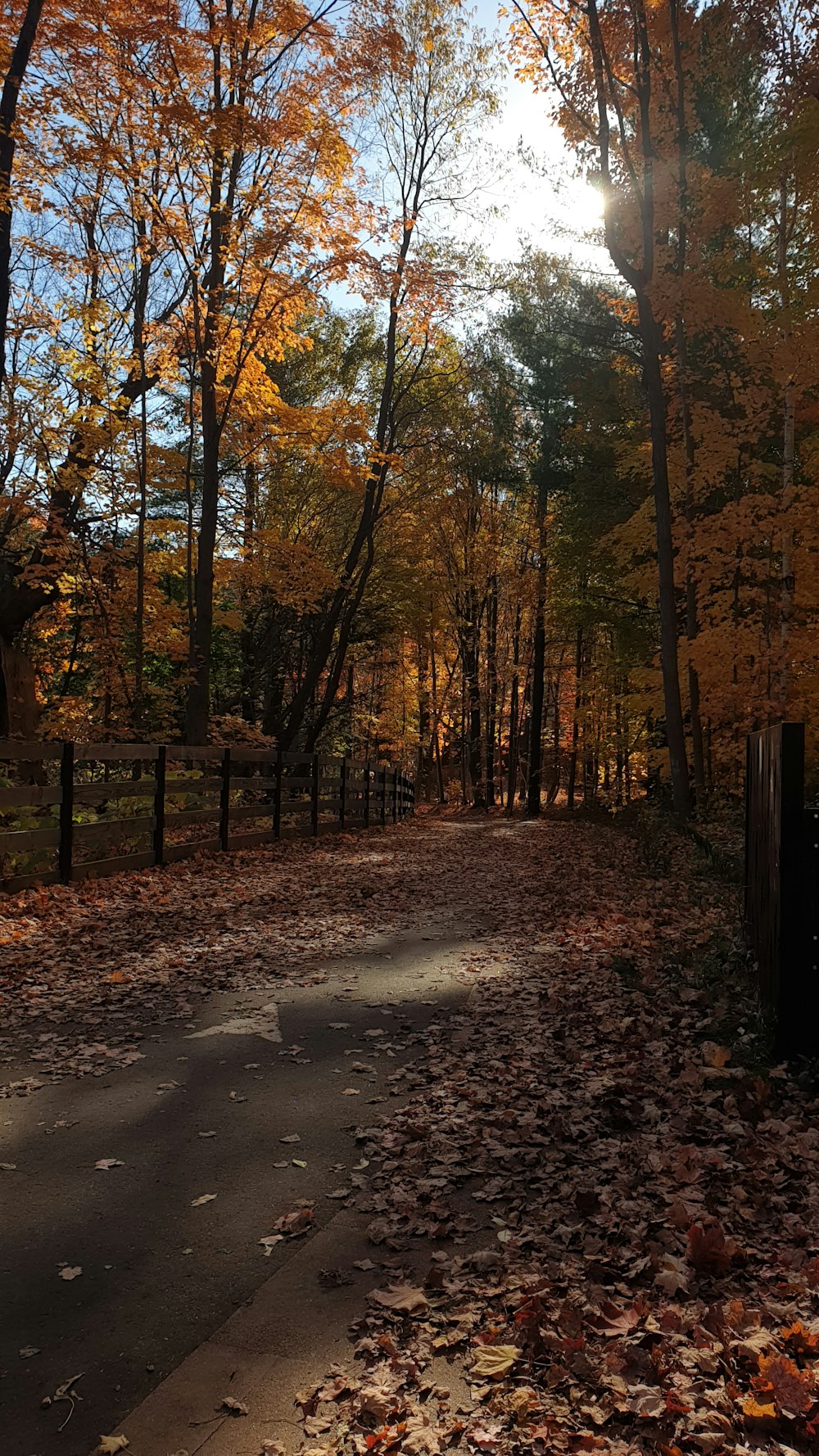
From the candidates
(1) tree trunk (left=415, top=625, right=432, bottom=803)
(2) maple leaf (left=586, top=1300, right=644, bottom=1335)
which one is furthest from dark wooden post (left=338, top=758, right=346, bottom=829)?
(2) maple leaf (left=586, top=1300, right=644, bottom=1335)

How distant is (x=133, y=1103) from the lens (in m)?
4.35

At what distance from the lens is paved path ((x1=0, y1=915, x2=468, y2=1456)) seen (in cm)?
259

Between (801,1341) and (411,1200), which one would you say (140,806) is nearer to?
(411,1200)

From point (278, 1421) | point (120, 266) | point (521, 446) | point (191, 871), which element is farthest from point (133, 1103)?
point (521, 446)

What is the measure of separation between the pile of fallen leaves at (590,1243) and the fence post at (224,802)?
25.1ft

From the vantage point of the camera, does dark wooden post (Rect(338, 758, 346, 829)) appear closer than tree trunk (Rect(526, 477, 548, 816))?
Yes

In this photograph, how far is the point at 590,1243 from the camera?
3.11m

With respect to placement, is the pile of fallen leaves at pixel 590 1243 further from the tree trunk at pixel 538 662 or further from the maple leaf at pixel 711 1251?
the tree trunk at pixel 538 662

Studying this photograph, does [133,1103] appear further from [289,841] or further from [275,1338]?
[289,841]

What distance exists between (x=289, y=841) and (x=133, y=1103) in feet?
35.3

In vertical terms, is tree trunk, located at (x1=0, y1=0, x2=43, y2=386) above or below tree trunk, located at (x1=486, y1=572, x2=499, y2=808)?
above

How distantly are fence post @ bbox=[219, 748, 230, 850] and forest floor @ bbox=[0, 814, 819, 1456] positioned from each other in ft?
18.4

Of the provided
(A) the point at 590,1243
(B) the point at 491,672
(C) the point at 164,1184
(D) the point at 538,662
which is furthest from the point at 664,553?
(B) the point at 491,672

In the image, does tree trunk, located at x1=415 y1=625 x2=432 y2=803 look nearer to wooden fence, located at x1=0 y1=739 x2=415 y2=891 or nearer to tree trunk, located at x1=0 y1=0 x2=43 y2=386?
wooden fence, located at x1=0 y1=739 x2=415 y2=891
